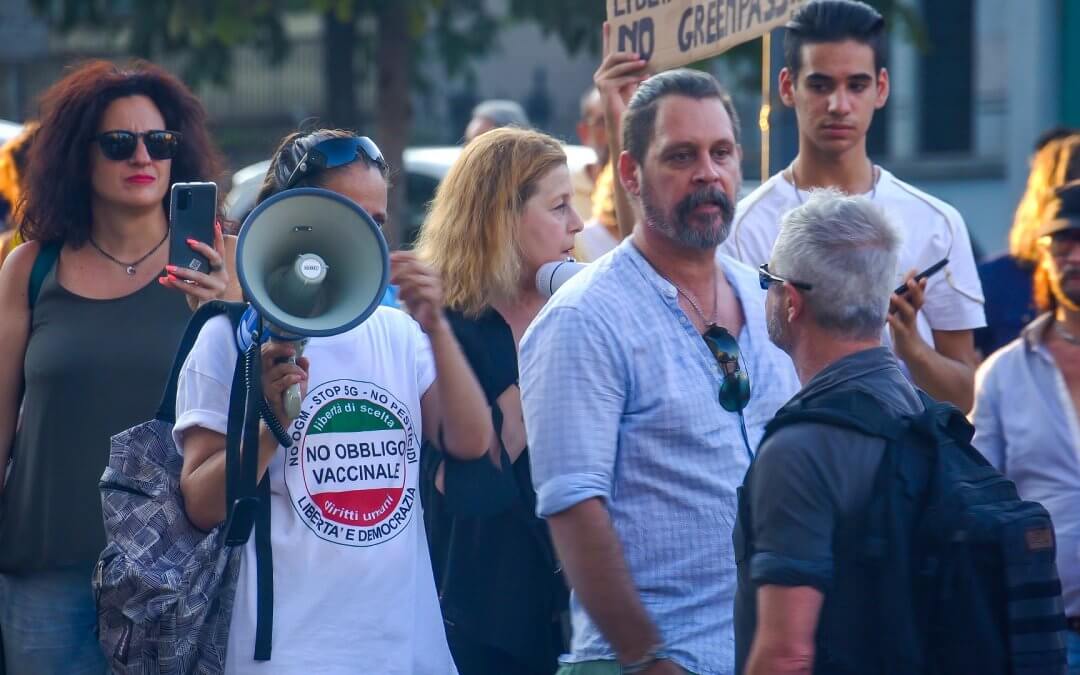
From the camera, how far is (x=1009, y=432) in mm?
4492

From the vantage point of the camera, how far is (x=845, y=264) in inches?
119

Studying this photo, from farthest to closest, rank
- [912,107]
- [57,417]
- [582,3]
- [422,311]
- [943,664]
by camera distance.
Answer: [912,107]
[582,3]
[57,417]
[422,311]
[943,664]

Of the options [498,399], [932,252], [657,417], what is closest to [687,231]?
[657,417]

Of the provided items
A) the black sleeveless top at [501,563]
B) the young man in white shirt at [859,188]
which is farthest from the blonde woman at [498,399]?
the young man in white shirt at [859,188]

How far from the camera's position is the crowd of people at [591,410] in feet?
9.18

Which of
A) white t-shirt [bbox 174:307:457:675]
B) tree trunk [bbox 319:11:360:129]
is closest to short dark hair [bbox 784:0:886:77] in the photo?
white t-shirt [bbox 174:307:457:675]

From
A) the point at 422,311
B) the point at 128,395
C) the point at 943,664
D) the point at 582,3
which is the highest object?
the point at 582,3

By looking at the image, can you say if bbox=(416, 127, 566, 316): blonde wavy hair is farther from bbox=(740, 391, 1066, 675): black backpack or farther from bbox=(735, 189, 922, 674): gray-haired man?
bbox=(740, 391, 1066, 675): black backpack

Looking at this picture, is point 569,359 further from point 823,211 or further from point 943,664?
point 943,664

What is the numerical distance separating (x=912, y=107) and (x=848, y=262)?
697 inches

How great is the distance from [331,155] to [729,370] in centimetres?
97

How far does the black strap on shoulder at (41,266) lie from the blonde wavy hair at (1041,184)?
9.74ft

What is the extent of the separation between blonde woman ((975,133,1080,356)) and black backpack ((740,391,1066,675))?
2990 millimetres

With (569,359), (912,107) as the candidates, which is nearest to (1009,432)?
(569,359)
